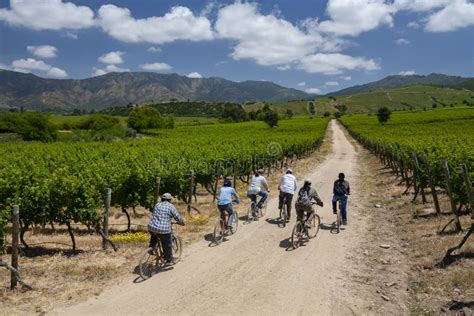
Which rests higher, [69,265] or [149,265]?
[149,265]

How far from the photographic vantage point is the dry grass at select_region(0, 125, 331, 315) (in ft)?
28.6

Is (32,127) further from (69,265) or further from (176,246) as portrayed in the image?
(176,246)

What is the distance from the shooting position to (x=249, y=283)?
918 cm

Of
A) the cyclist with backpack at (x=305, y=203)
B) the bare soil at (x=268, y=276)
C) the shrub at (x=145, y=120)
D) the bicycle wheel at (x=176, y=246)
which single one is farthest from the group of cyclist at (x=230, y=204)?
the shrub at (x=145, y=120)

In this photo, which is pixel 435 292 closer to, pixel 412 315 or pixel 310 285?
pixel 412 315

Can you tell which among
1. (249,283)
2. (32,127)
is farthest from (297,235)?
(32,127)

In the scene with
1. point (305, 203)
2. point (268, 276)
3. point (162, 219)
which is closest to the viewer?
point (268, 276)

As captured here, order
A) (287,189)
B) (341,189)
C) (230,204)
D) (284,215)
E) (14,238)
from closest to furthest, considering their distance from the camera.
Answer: (14,238), (230,204), (341,189), (287,189), (284,215)

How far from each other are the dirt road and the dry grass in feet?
2.35

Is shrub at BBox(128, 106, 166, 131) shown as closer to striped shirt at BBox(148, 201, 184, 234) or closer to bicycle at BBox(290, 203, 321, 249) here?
bicycle at BBox(290, 203, 321, 249)

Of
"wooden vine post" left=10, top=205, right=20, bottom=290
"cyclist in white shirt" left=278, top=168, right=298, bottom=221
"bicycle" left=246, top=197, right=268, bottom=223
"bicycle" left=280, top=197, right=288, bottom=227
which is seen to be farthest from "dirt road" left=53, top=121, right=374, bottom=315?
"bicycle" left=246, top=197, right=268, bottom=223

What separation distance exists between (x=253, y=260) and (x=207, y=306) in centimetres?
294

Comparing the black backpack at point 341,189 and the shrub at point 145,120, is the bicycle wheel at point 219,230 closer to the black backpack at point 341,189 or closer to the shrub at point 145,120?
the black backpack at point 341,189

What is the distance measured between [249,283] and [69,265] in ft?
17.4
